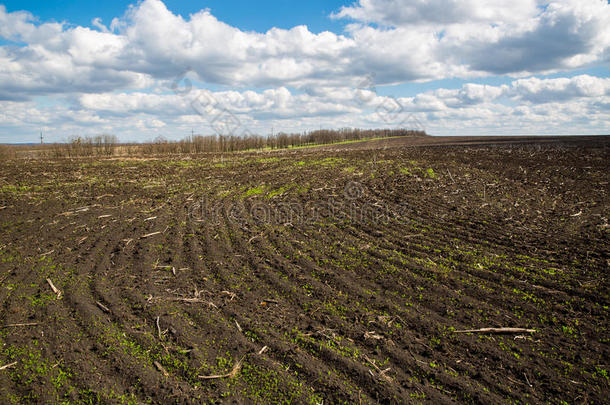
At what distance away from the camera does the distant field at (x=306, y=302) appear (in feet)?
11.0

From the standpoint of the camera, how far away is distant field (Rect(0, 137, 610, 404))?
3.34m

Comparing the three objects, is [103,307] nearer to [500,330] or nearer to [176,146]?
[500,330]

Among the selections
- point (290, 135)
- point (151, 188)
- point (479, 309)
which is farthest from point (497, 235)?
point (290, 135)

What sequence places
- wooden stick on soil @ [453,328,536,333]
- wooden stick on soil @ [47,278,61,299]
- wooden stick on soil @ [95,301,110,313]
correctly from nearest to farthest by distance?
wooden stick on soil @ [453,328,536,333] < wooden stick on soil @ [95,301,110,313] < wooden stick on soil @ [47,278,61,299]

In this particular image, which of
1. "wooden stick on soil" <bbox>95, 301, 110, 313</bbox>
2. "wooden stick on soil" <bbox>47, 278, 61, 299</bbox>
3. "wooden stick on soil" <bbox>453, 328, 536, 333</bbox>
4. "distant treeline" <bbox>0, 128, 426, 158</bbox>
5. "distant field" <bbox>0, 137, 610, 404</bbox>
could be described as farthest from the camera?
"distant treeline" <bbox>0, 128, 426, 158</bbox>

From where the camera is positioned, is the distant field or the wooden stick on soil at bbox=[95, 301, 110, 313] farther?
the wooden stick on soil at bbox=[95, 301, 110, 313]

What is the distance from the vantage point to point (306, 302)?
4.84 m

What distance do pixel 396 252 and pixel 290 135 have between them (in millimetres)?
56009

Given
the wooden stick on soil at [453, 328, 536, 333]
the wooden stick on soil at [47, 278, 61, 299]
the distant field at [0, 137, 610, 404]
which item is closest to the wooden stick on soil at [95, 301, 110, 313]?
the distant field at [0, 137, 610, 404]

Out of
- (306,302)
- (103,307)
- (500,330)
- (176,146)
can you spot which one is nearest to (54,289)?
(103,307)

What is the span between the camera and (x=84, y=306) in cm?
465

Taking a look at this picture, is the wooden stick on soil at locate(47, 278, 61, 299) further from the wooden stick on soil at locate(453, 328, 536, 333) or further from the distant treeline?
the distant treeline

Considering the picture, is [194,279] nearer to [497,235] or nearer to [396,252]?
[396,252]

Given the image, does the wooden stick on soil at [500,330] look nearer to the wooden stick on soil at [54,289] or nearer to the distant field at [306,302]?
the distant field at [306,302]
